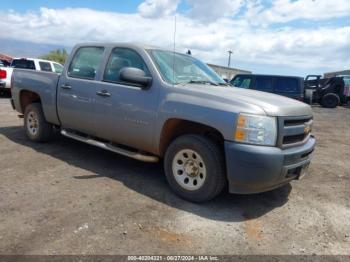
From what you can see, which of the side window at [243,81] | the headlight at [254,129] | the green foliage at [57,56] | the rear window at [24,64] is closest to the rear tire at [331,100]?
the side window at [243,81]

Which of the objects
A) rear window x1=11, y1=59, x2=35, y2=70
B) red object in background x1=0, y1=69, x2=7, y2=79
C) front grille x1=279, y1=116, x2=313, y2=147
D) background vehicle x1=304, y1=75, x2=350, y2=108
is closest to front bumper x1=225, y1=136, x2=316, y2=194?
front grille x1=279, y1=116, x2=313, y2=147

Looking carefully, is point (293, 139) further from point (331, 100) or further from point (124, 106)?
point (331, 100)

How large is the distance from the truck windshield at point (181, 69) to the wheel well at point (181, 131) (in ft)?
1.82

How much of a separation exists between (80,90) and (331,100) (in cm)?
2144

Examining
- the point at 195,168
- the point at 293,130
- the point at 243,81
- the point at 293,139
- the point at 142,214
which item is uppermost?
the point at 293,130

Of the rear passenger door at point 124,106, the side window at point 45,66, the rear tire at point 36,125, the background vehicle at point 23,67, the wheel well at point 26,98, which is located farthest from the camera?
the side window at point 45,66

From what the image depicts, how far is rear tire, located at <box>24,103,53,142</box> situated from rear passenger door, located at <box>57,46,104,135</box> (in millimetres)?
645

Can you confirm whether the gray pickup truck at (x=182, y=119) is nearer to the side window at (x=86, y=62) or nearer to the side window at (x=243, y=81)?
the side window at (x=86, y=62)

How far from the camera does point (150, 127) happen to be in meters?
4.71

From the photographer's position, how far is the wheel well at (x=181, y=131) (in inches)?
174

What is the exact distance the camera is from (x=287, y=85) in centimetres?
1457

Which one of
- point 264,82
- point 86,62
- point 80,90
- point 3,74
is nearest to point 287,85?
point 264,82

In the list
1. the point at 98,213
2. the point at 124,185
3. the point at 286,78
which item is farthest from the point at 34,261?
the point at 286,78

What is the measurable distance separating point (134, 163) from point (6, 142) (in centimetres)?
276
